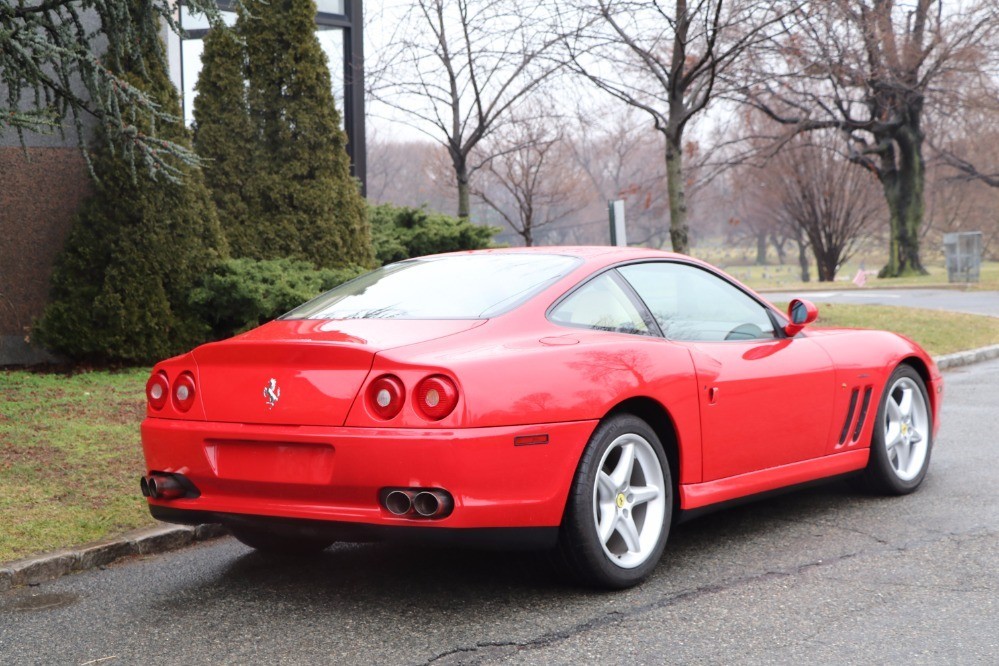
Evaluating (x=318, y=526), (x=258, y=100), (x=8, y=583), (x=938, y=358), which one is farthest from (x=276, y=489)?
(x=938, y=358)

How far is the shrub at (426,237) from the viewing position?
14.6 meters

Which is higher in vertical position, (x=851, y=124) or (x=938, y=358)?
(x=851, y=124)

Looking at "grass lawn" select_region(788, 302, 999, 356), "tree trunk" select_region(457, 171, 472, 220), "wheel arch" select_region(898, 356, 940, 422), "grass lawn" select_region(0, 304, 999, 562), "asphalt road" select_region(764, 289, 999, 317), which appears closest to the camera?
"grass lawn" select_region(0, 304, 999, 562)

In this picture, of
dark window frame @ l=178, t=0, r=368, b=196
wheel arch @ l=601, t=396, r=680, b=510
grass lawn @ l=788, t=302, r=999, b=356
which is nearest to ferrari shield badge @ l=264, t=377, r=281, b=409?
wheel arch @ l=601, t=396, r=680, b=510

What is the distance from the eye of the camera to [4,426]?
7.68 m

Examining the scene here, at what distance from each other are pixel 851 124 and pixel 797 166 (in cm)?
455

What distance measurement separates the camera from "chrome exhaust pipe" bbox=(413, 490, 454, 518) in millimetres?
3975

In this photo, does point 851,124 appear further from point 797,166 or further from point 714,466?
point 714,466

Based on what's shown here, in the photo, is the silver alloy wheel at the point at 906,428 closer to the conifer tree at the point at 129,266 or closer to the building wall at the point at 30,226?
the conifer tree at the point at 129,266

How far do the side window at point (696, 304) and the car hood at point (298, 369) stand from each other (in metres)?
1.05

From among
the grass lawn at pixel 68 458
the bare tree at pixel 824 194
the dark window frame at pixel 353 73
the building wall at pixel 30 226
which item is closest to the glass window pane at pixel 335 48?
the dark window frame at pixel 353 73

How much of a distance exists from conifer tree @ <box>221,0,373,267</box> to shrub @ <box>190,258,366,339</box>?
47.3 inches

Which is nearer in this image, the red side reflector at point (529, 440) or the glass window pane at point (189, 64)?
the red side reflector at point (529, 440)

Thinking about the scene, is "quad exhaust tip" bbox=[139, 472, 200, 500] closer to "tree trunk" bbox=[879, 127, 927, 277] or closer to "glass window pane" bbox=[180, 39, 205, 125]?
"glass window pane" bbox=[180, 39, 205, 125]
